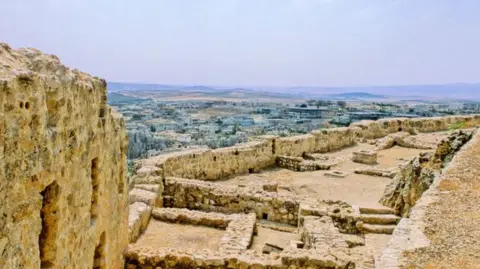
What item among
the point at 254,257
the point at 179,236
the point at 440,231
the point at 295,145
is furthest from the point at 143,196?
the point at 295,145

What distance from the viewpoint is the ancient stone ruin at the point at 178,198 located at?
13.0ft

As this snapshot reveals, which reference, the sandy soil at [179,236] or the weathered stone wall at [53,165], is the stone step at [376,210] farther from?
the weathered stone wall at [53,165]

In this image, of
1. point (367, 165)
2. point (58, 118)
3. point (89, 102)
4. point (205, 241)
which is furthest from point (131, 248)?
point (367, 165)

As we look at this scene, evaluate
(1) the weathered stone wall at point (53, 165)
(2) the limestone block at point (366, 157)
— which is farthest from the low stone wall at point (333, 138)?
(1) the weathered stone wall at point (53, 165)

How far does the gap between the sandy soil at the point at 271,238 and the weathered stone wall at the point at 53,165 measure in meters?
3.29

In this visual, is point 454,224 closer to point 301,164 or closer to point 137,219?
point 137,219

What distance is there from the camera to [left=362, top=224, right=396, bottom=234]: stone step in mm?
9336

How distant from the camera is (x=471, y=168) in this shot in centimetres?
732

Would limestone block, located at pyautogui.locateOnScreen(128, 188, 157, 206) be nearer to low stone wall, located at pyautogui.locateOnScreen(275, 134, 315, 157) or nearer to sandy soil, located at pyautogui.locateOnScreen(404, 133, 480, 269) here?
sandy soil, located at pyautogui.locateOnScreen(404, 133, 480, 269)

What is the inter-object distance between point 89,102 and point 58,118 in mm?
1079

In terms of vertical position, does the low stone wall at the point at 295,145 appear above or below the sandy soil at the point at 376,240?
above

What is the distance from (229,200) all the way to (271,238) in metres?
1.85

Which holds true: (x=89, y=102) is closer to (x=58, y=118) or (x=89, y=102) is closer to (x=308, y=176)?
(x=58, y=118)

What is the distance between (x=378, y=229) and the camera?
30.8 ft
